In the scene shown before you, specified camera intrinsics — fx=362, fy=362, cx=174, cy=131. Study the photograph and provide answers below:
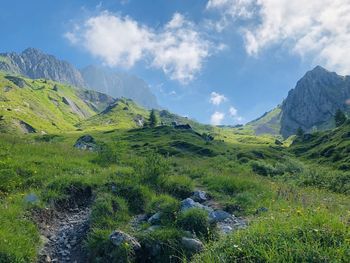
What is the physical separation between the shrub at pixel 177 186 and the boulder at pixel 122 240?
6315 mm

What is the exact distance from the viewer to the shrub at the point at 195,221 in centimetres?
1199

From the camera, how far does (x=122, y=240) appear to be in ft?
36.4

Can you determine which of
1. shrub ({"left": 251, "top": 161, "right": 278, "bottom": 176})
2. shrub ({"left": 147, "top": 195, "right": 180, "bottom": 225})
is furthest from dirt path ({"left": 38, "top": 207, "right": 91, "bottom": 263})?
shrub ({"left": 251, "top": 161, "right": 278, "bottom": 176})

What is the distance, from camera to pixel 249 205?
15.3m

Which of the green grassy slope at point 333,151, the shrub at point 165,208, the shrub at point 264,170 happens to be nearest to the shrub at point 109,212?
the shrub at point 165,208

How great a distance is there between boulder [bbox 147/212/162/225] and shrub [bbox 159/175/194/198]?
4.27 meters

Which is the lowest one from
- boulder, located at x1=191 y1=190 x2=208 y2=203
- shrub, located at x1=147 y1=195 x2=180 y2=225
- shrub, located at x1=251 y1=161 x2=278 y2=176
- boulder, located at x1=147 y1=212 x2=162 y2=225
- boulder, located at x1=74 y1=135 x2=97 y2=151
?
boulder, located at x1=147 y1=212 x2=162 y2=225

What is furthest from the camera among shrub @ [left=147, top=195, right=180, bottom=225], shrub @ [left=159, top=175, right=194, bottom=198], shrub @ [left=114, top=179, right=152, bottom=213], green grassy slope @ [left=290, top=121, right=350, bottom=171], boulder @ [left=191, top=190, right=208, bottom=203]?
green grassy slope @ [left=290, top=121, right=350, bottom=171]

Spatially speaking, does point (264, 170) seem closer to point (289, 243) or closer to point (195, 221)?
point (195, 221)

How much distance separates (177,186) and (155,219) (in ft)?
16.4

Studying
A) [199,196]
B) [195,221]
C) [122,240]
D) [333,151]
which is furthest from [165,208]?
[333,151]

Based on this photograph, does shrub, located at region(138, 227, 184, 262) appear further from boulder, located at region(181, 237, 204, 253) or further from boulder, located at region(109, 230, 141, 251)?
boulder, located at region(109, 230, 141, 251)

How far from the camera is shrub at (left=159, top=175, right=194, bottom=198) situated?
17.7 meters

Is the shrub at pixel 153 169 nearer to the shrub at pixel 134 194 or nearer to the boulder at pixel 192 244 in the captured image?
the shrub at pixel 134 194
